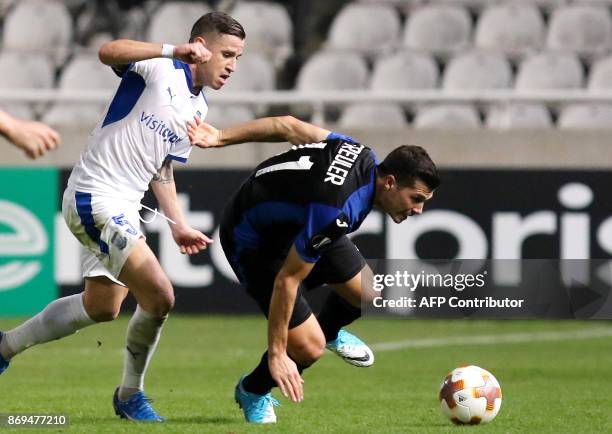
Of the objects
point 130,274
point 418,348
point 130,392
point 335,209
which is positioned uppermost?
point 335,209

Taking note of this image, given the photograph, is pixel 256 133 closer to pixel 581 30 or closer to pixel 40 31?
pixel 581 30

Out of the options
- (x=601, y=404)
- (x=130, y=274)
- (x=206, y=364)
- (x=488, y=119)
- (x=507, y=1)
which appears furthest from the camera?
(x=507, y=1)

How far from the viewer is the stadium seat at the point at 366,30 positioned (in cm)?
1608

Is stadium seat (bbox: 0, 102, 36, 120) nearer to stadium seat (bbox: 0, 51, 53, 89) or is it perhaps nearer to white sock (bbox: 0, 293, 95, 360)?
stadium seat (bbox: 0, 51, 53, 89)

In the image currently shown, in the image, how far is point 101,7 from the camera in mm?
16969

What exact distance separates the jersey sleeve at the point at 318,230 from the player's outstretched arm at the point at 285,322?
0.04 metres

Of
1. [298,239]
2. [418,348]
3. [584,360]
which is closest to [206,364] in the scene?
[418,348]

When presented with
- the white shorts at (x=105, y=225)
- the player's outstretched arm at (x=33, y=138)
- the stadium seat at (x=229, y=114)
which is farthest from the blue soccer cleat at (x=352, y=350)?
the stadium seat at (x=229, y=114)

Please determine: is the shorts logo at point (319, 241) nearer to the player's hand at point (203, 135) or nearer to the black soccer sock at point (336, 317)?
Result: the player's hand at point (203, 135)

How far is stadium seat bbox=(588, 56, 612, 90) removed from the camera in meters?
15.2

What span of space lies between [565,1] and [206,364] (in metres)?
8.01

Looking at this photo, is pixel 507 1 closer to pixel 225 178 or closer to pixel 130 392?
pixel 225 178

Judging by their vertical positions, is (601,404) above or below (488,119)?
below

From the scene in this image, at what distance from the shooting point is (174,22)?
53.0 ft
